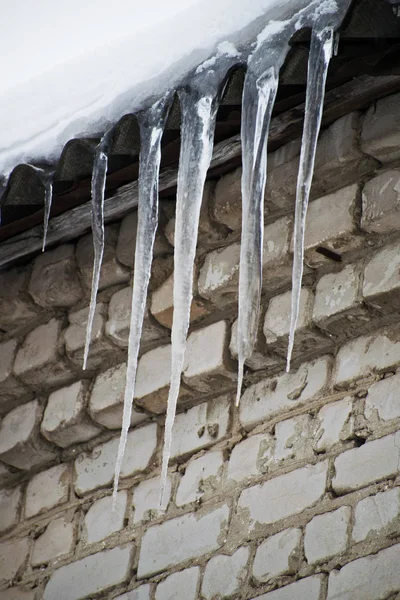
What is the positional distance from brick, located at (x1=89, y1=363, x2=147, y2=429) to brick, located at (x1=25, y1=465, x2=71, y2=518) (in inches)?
10.4

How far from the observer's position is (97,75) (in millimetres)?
3768

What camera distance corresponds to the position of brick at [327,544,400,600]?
9.87 feet

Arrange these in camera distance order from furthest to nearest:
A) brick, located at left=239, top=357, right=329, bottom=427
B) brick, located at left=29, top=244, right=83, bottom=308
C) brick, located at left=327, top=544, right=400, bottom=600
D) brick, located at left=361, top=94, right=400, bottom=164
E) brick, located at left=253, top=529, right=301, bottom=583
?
brick, located at left=29, top=244, right=83, bottom=308, brick, located at left=239, top=357, right=329, bottom=427, brick, located at left=361, top=94, right=400, bottom=164, brick, located at left=253, top=529, right=301, bottom=583, brick, located at left=327, top=544, right=400, bottom=600

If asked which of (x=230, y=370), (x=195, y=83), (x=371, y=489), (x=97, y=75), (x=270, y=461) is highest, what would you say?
(x=97, y=75)

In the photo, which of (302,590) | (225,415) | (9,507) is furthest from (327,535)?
(9,507)

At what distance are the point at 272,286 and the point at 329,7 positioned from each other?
3.26 feet

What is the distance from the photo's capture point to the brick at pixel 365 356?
3.34 meters

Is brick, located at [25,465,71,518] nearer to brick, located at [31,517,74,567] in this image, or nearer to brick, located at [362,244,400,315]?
brick, located at [31,517,74,567]

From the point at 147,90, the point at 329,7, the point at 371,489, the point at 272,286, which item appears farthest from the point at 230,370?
the point at 329,7

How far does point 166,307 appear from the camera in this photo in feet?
12.6

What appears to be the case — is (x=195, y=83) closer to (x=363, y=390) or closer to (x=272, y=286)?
(x=272, y=286)

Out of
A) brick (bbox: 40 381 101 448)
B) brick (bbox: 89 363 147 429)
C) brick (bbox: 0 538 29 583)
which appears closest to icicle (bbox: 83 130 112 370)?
brick (bbox: 89 363 147 429)

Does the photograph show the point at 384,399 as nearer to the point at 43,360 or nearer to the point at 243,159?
the point at 243,159

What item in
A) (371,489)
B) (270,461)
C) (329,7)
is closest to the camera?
(329,7)
